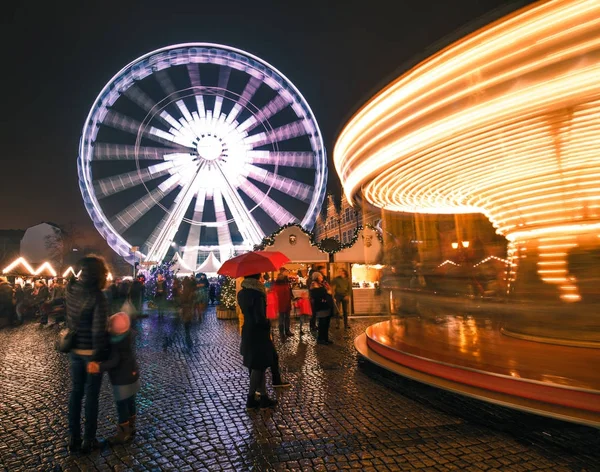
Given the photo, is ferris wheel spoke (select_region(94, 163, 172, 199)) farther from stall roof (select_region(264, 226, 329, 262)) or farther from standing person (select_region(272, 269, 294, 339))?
standing person (select_region(272, 269, 294, 339))

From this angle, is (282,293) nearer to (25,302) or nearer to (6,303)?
(6,303)

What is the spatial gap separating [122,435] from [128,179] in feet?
54.1

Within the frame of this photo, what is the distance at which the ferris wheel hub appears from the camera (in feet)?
61.1

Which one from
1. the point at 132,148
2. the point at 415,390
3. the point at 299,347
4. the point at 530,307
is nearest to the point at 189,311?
the point at 299,347

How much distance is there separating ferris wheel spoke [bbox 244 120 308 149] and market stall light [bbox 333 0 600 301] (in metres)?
11.1

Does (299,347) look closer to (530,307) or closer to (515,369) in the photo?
(515,369)

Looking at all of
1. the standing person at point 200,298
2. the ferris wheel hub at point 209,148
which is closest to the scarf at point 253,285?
the standing person at point 200,298

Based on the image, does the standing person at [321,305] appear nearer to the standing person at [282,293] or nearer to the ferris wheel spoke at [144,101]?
the standing person at [282,293]

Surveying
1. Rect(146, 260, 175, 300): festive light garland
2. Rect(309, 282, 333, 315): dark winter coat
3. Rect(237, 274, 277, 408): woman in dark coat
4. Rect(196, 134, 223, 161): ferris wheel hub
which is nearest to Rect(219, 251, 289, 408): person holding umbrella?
Rect(237, 274, 277, 408): woman in dark coat

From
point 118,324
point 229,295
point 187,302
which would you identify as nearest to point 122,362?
point 118,324

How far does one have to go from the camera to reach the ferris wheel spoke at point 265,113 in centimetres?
1872

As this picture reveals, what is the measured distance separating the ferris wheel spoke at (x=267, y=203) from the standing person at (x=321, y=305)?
11.0 metres

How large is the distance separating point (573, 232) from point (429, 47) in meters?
3.58

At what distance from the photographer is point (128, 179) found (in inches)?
713
